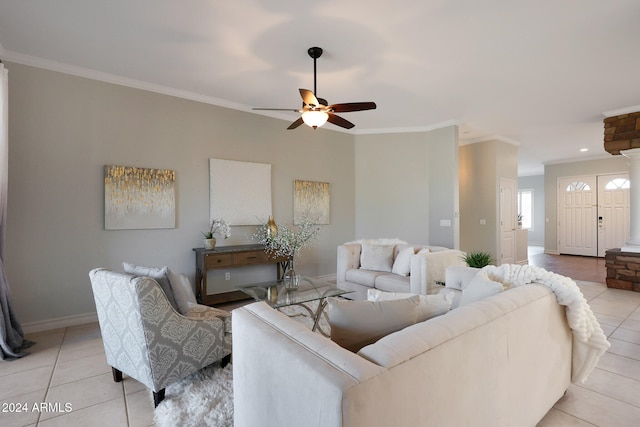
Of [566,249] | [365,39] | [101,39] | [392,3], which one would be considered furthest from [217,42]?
[566,249]

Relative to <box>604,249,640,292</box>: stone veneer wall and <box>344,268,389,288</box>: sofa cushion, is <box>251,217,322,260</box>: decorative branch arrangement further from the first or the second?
<box>604,249,640,292</box>: stone veneer wall

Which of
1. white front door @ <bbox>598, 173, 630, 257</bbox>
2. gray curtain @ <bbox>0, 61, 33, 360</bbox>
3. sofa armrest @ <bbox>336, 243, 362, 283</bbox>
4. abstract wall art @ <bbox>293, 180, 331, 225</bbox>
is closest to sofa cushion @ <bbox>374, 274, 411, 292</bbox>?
sofa armrest @ <bbox>336, 243, 362, 283</bbox>

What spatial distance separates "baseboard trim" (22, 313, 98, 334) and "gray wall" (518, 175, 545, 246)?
13.0 m

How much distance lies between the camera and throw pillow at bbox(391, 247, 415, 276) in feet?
12.6

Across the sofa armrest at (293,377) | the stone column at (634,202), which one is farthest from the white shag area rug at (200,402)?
the stone column at (634,202)

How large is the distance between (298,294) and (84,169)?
2829 millimetres

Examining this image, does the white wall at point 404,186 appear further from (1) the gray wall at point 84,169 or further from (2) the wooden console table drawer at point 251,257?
(1) the gray wall at point 84,169

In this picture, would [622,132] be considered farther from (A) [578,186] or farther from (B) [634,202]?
(A) [578,186]

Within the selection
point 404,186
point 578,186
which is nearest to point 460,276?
point 404,186

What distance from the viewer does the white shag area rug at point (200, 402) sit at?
5.91 ft

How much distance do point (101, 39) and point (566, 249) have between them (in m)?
11.4

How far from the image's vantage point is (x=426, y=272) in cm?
348

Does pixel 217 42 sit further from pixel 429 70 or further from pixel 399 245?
pixel 399 245

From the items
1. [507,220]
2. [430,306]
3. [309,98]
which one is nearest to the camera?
[430,306]
